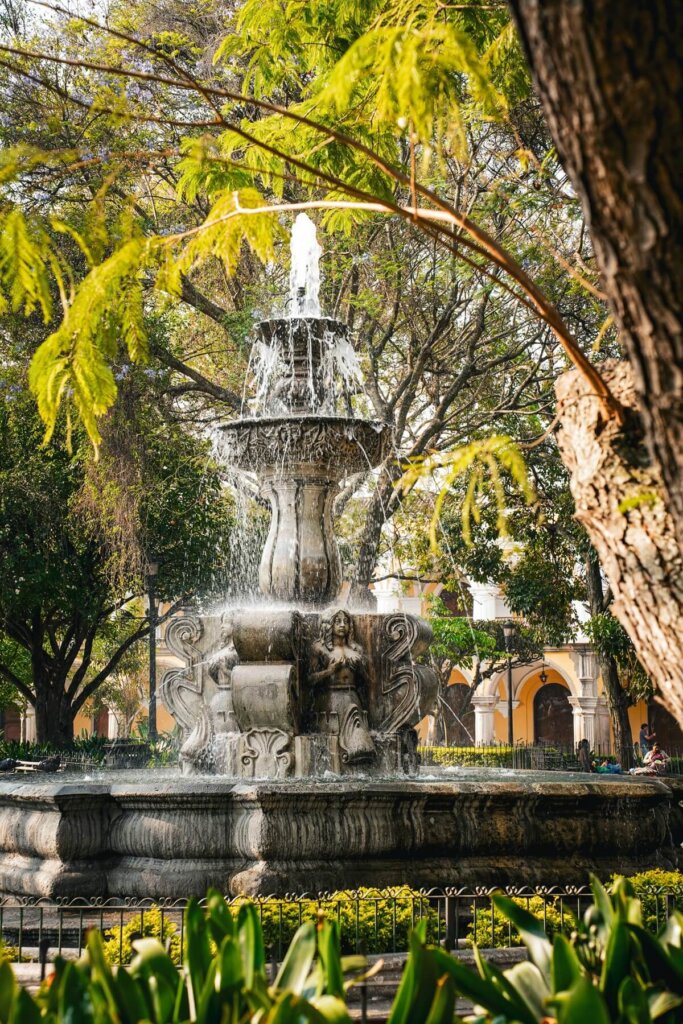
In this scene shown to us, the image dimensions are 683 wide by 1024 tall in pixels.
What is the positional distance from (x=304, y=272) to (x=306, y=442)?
3.31m

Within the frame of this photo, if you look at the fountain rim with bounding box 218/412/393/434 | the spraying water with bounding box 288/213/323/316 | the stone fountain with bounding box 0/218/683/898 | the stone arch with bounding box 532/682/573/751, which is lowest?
the stone arch with bounding box 532/682/573/751

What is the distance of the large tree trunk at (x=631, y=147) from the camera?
2064mm

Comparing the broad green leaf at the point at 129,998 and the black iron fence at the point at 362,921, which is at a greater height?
the broad green leaf at the point at 129,998

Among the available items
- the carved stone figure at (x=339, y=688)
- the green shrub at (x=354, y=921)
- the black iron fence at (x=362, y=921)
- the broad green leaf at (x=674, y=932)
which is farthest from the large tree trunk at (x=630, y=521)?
the carved stone figure at (x=339, y=688)

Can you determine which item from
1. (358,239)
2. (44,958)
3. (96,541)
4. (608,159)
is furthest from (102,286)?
(96,541)

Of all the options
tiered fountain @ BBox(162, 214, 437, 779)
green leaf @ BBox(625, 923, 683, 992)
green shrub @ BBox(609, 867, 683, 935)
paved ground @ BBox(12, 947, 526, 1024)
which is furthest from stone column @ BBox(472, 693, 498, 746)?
green leaf @ BBox(625, 923, 683, 992)

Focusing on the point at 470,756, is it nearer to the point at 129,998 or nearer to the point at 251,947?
the point at 251,947

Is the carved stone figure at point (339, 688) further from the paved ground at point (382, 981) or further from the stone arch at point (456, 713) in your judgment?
the stone arch at point (456, 713)

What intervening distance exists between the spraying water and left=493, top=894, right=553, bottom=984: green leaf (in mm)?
9518

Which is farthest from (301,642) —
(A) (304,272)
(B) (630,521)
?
Result: (B) (630,521)

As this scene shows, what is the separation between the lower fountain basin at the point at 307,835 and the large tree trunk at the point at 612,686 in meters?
13.3

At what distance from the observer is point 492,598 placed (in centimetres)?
3825

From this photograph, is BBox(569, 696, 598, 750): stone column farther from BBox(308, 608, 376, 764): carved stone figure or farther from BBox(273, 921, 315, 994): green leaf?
BBox(273, 921, 315, 994): green leaf

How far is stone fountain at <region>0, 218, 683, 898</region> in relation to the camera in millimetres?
7543
